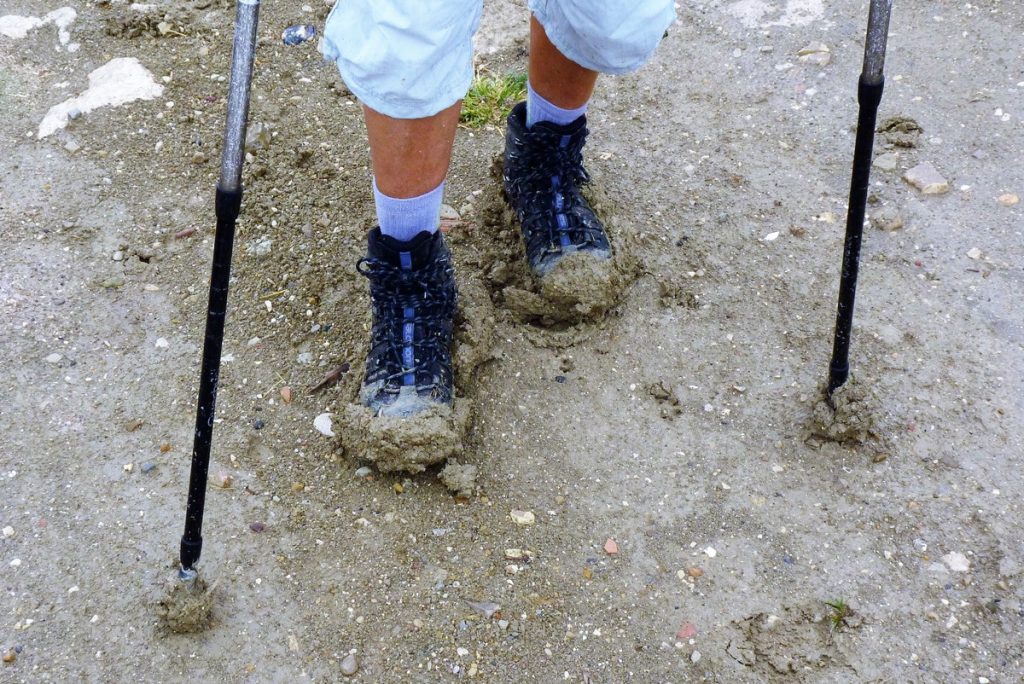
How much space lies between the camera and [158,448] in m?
2.56

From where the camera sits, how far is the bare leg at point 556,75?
274cm

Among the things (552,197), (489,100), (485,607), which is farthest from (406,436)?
(489,100)

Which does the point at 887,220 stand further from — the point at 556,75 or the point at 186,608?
the point at 186,608

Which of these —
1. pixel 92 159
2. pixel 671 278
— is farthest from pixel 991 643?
pixel 92 159

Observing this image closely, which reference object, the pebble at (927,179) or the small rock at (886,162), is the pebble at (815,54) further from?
the pebble at (927,179)

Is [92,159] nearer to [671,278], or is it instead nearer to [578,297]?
[578,297]

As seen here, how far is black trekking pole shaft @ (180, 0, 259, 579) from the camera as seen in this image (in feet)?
5.69

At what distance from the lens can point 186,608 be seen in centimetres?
215

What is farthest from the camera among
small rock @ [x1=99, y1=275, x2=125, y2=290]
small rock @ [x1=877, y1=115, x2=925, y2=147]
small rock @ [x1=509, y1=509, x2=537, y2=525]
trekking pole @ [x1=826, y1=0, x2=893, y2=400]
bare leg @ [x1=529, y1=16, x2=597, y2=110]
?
small rock @ [x1=877, y1=115, x2=925, y2=147]

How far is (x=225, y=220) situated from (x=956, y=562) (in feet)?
6.14

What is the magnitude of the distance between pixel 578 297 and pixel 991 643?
1.39 m

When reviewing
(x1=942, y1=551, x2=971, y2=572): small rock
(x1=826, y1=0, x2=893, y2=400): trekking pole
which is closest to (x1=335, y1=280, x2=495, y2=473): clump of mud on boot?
(x1=826, y1=0, x2=893, y2=400): trekking pole

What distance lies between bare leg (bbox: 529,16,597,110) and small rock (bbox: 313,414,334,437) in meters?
1.14

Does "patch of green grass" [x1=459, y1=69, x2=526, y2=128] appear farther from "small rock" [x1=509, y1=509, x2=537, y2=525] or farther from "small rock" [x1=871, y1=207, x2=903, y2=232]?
"small rock" [x1=509, y1=509, x2=537, y2=525]
